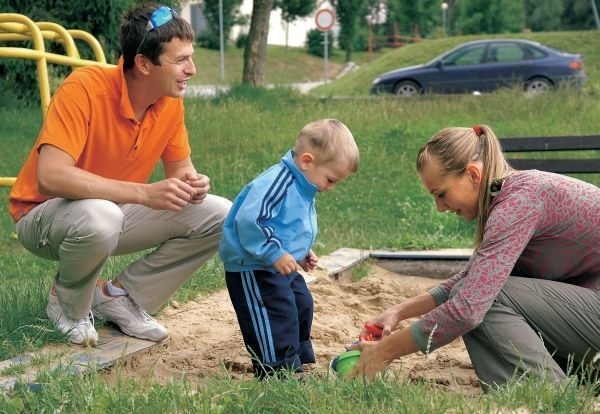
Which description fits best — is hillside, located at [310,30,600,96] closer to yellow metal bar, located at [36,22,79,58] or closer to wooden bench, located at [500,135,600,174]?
wooden bench, located at [500,135,600,174]

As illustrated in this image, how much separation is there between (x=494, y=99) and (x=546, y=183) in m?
11.4

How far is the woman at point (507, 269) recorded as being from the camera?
362cm

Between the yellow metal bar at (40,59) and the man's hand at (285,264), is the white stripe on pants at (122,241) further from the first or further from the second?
the yellow metal bar at (40,59)

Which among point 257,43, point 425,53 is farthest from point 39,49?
point 425,53

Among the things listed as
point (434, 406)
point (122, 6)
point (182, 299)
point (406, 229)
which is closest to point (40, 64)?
point (182, 299)

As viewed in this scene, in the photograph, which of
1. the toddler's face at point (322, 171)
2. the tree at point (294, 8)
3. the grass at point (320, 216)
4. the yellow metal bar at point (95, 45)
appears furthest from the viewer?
the tree at point (294, 8)

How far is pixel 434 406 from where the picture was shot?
3035 millimetres

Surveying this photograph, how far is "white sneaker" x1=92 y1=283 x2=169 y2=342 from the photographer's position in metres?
4.65

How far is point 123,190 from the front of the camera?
4.26m

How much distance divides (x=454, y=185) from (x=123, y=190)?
137 cm

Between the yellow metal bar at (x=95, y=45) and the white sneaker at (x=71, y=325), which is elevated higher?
the yellow metal bar at (x=95, y=45)

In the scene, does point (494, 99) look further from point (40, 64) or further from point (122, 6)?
point (40, 64)

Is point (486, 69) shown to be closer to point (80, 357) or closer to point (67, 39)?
point (67, 39)

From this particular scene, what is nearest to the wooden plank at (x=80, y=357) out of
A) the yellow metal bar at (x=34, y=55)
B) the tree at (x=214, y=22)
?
the yellow metal bar at (x=34, y=55)
